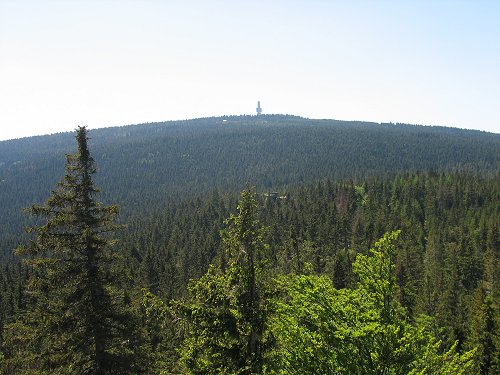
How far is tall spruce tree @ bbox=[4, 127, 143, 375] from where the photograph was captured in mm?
14602

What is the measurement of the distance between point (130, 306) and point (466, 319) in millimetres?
53738

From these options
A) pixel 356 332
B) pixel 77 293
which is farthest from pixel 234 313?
pixel 77 293

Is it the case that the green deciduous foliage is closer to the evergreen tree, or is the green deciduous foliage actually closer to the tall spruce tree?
the evergreen tree

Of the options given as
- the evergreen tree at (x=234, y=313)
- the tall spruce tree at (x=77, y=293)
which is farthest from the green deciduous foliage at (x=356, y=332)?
the tall spruce tree at (x=77, y=293)

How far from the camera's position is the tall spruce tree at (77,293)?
575 inches

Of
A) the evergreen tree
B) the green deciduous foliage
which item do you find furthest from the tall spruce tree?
the green deciduous foliage

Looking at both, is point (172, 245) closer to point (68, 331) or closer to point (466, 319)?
point (466, 319)

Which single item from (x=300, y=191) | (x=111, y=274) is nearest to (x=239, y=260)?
(x=111, y=274)

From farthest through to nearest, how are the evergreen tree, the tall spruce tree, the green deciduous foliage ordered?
the tall spruce tree → the evergreen tree → the green deciduous foliage

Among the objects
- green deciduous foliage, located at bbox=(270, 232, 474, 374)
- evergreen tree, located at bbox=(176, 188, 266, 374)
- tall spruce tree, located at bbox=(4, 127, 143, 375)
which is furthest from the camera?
tall spruce tree, located at bbox=(4, 127, 143, 375)

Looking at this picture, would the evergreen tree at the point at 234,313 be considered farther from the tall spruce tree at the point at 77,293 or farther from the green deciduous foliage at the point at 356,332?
the tall spruce tree at the point at 77,293

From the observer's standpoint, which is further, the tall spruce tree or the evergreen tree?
the tall spruce tree

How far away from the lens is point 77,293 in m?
15.2

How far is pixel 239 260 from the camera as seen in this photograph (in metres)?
12.5
